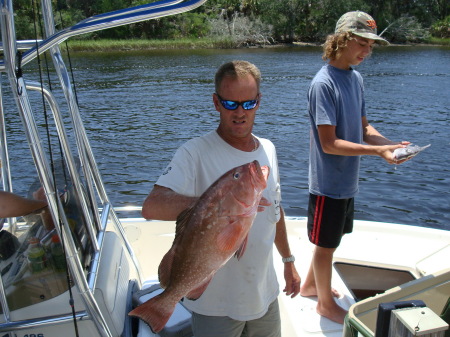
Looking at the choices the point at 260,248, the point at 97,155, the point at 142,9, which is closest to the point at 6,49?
the point at 142,9

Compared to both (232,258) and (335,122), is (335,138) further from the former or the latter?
(232,258)

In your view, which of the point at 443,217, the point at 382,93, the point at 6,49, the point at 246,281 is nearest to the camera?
the point at 6,49

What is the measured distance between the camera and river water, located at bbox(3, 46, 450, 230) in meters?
10.0

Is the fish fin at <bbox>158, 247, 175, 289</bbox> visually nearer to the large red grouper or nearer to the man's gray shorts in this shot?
the large red grouper

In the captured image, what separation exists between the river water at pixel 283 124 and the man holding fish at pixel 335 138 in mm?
6084

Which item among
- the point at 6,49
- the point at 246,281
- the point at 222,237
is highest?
the point at 6,49

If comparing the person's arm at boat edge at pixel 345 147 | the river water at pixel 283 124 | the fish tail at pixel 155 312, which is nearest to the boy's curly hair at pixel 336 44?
the person's arm at boat edge at pixel 345 147

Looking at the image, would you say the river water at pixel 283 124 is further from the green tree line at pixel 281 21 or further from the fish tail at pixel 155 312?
the green tree line at pixel 281 21

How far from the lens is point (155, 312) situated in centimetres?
191

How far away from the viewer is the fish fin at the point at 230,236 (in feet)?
5.85

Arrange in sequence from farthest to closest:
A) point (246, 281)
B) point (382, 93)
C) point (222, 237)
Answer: point (382, 93)
point (246, 281)
point (222, 237)

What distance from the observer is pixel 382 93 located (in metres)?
20.8

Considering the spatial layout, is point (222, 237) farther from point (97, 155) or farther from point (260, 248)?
point (97, 155)

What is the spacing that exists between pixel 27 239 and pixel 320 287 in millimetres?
1868
